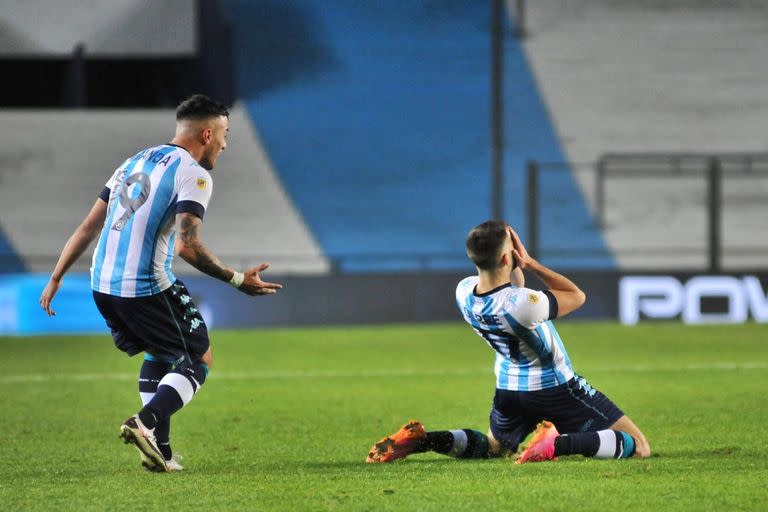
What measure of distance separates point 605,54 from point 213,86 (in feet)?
25.0

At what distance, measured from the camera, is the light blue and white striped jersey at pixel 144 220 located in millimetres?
5891

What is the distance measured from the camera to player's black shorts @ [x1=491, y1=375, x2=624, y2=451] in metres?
6.23

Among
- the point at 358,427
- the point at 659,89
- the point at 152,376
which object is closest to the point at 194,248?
the point at 152,376

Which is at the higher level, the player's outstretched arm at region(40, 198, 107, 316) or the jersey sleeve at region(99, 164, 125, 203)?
the jersey sleeve at region(99, 164, 125, 203)

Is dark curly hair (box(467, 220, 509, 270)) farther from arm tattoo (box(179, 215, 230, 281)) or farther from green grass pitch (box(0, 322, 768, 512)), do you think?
arm tattoo (box(179, 215, 230, 281))

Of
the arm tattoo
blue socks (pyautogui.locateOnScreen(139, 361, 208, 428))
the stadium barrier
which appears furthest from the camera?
the stadium barrier

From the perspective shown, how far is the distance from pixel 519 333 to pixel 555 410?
0.45 meters

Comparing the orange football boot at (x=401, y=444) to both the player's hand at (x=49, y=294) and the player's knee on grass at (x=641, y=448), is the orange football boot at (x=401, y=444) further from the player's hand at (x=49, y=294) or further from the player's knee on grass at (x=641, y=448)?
the player's hand at (x=49, y=294)

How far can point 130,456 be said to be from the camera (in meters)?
6.81

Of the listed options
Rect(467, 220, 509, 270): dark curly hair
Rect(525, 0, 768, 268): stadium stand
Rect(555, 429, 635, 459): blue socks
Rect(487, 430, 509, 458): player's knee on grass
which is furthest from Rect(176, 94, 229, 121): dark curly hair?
Rect(525, 0, 768, 268): stadium stand

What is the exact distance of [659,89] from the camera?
26.2 metres

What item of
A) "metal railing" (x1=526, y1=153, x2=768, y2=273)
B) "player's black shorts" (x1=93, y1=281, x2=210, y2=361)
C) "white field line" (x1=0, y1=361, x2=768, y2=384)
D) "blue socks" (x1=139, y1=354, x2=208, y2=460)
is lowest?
"white field line" (x1=0, y1=361, x2=768, y2=384)

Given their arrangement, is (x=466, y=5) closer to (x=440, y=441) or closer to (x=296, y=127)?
(x=296, y=127)

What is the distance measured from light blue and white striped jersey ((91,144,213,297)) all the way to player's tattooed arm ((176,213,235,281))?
4.3 inches
